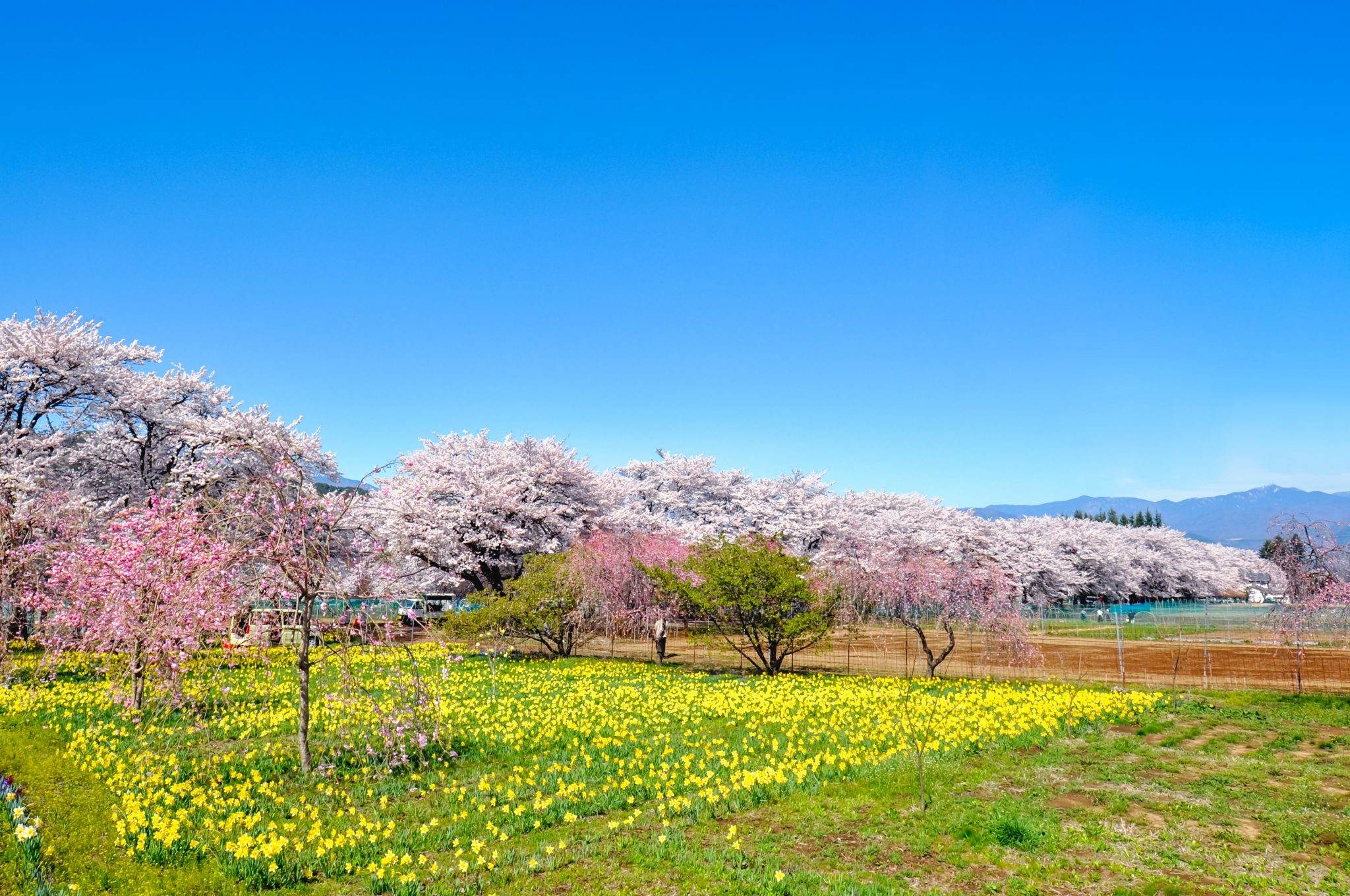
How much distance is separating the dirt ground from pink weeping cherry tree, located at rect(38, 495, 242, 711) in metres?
16.1

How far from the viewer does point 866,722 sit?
503 inches

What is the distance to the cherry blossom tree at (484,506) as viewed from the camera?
33.9 metres

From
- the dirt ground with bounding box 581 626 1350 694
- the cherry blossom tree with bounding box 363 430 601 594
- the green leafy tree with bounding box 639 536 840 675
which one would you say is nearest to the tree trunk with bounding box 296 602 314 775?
the green leafy tree with bounding box 639 536 840 675

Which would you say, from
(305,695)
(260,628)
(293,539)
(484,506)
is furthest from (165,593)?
(484,506)

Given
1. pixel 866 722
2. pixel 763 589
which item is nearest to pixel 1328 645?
pixel 763 589

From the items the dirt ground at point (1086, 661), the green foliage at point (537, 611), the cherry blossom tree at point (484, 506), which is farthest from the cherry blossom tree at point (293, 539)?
the cherry blossom tree at point (484, 506)

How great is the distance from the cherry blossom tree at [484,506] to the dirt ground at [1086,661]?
609 centimetres

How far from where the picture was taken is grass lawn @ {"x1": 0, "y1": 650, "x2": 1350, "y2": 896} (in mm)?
6223

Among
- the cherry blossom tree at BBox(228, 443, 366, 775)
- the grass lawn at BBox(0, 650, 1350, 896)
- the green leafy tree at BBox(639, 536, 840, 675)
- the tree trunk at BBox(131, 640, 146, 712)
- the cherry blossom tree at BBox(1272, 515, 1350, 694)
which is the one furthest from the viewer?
the green leafy tree at BBox(639, 536, 840, 675)

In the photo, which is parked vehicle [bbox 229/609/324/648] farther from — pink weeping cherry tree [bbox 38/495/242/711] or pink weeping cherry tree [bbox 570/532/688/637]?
pink weeping cherry tree [bbox 570/532/688/637]

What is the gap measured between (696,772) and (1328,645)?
36.8 meters

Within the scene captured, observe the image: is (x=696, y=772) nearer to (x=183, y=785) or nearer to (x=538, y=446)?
(x=183, y=785)

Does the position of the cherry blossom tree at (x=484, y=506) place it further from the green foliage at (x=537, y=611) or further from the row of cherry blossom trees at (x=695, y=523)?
the green foliage at (x=537, y=611)

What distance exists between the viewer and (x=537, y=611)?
2509cm
